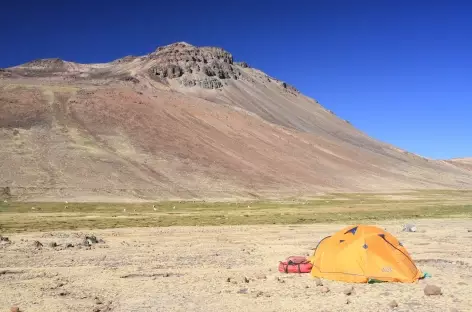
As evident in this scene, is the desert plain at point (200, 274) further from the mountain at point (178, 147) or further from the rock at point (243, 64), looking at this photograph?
the rock at point (243, 64)

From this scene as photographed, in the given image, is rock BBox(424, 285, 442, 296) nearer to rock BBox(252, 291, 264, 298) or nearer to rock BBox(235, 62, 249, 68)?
rock BBox(252, 291, 264, 298)

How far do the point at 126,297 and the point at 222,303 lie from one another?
2430mm

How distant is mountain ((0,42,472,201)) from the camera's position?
209 feet

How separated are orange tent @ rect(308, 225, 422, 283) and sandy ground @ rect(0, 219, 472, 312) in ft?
1.27

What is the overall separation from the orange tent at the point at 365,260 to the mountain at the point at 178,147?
45.8 metres

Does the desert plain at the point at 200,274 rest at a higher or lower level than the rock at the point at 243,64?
lower

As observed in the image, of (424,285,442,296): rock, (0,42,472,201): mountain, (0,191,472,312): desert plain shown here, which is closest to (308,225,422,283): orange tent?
(0,191,472,312): desert plain

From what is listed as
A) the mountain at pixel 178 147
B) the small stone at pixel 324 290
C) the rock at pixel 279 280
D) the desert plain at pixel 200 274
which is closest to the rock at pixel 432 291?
the desert plain at pixel 200 274

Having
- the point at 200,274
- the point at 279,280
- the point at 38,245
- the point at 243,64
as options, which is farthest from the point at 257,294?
the point at 243,64

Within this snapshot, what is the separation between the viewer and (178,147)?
80.8 meters

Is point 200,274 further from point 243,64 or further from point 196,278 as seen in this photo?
point 243,64

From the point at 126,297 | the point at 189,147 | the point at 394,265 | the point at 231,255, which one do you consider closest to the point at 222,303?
the point at 126,297

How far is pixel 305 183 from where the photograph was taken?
270 ft

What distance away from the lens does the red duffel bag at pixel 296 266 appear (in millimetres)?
15094
